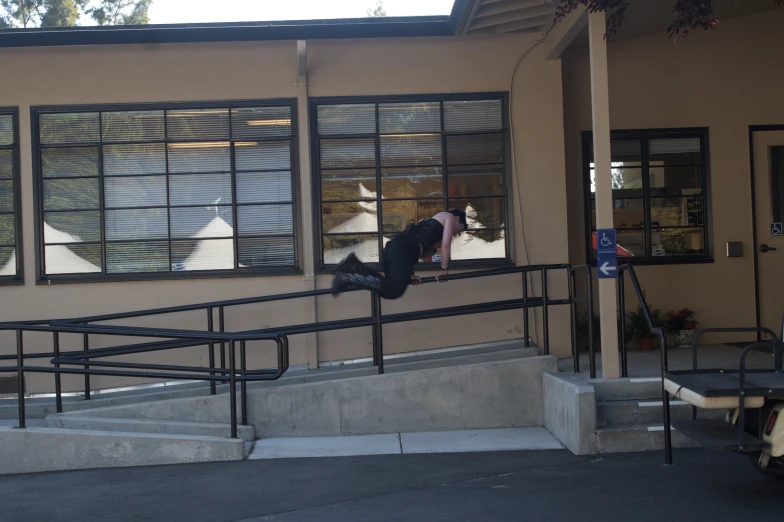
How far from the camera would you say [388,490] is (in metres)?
5.92

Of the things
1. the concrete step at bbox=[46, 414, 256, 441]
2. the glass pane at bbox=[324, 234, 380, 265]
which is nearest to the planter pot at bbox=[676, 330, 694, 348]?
the glass pane at bbox=[324, 234, 380, 265]

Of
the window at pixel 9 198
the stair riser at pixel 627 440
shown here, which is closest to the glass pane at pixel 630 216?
the stair riser at pixel 627 440

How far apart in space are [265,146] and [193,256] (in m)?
1.51

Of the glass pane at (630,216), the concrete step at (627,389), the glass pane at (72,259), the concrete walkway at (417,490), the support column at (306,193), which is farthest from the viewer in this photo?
the glass pane at (630,216)

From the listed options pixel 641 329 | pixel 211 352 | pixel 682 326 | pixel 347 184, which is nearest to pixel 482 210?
pixel 347 184

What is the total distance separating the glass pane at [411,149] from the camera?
9.08 meters

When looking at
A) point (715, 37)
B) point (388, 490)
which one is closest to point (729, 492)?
point (388, 490)

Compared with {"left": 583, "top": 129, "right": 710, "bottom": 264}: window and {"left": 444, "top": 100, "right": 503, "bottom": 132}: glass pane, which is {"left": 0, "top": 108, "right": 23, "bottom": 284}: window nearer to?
{"left": 444, "top": 100, "right": 503, "bottom": 132}: glass pane

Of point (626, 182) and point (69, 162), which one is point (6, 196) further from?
point (626, 182)

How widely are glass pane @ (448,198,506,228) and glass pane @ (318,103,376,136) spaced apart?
1.32 meters

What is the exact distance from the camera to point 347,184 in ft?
29.8

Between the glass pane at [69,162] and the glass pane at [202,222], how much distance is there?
1.09m

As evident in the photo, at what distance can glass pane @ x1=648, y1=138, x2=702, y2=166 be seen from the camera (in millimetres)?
9836

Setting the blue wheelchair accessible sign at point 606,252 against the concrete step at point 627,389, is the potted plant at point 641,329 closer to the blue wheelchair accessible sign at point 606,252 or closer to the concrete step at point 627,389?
the concrete step at point 627,389
